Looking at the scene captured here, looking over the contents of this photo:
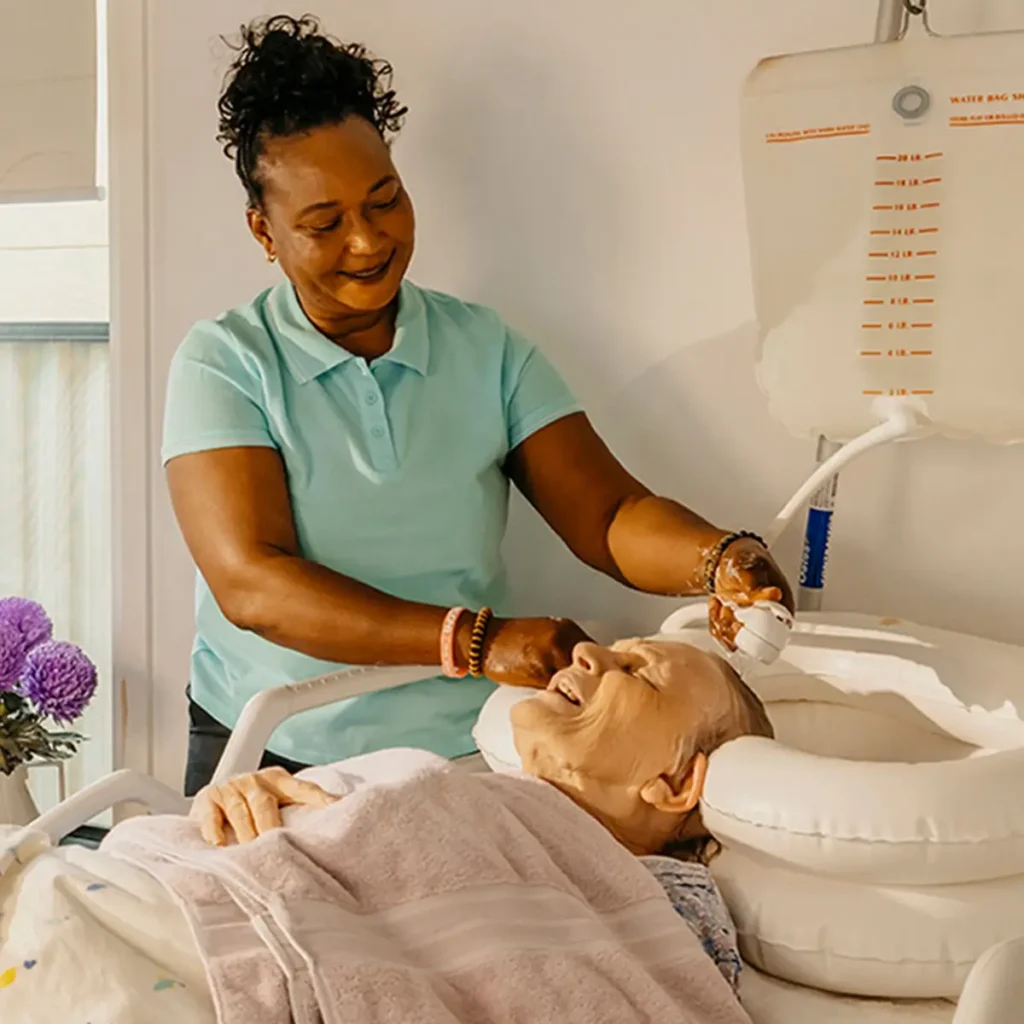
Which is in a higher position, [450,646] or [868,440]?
[868,440]

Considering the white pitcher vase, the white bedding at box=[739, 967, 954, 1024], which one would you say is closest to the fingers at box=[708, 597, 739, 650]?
the white bedding at box=[739, 967, 954, 1024]

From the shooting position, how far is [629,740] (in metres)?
1.18

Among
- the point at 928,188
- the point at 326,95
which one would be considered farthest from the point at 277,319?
the point at 928,188

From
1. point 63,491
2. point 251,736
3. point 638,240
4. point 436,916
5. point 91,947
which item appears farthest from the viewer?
point 63,491

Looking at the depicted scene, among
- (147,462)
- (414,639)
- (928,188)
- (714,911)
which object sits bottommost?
(714,911)

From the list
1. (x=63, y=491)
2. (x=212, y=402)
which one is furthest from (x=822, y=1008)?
(x=63, y=491)

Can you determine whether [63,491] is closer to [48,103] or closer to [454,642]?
[48,103]

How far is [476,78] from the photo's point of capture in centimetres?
185

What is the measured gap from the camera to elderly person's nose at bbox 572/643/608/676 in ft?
4.01

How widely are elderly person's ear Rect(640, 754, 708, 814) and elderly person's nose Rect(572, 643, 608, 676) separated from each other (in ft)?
0.39

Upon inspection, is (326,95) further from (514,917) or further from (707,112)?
(514,917)

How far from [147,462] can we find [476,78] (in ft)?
2.75

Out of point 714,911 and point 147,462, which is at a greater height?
point 147,462

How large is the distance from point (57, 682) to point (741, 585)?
1.11 m
